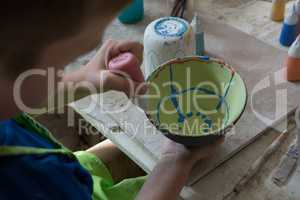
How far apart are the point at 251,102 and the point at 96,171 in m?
0.35

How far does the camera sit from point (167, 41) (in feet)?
3.00

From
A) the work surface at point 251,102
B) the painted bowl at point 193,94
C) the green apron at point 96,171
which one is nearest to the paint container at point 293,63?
the work surface at point 251,102

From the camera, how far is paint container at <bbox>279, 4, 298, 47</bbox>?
1030mm

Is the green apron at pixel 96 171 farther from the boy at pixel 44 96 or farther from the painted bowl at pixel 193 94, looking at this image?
the painted bowl at pixel 193 94

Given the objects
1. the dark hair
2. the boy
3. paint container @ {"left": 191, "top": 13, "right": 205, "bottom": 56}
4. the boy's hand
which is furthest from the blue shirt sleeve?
paint container @ {"left": 191, "top": 13, "right": 205, "bottom": 56}

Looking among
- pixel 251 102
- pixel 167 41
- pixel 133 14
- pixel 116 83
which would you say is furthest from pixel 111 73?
pixel 133 14

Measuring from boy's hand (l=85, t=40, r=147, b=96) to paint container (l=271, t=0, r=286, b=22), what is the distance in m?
0.43

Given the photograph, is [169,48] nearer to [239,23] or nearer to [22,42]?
[239,23]

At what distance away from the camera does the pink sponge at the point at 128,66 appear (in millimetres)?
795

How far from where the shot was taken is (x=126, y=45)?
0.85 meters

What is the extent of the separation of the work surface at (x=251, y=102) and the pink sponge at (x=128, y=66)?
219 mm

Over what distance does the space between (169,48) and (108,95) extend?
174 mm

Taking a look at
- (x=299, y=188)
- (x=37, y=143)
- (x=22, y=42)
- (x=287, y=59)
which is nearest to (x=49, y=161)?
(x=37, y=143)

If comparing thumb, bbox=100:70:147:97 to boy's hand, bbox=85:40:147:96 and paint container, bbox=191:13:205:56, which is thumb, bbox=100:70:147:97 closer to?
boy's hand, bbox=85:40:147:96
